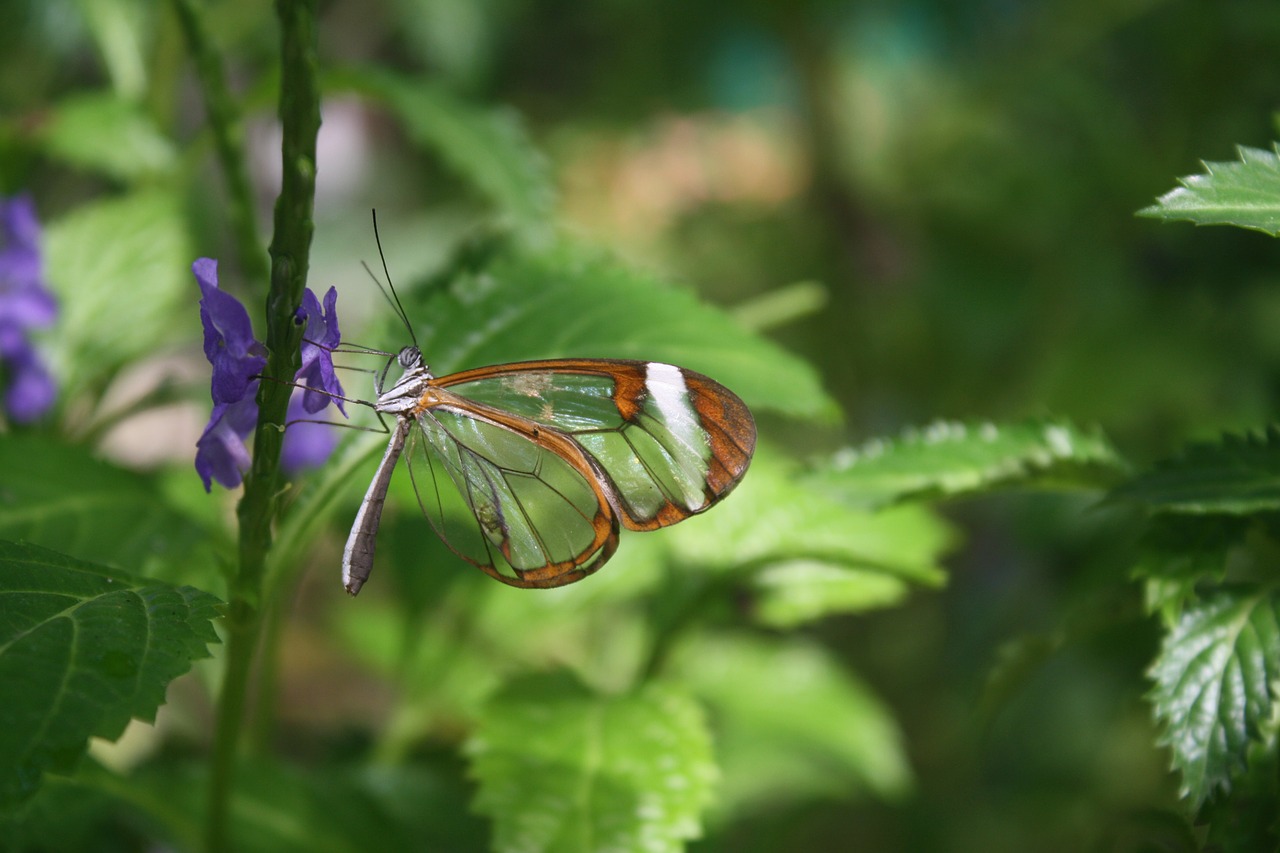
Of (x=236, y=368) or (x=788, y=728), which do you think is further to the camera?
(x=788, y=728)

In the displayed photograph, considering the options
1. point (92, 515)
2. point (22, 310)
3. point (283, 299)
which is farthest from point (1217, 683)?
point (22, 310)

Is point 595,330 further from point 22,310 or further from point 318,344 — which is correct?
point 22,310

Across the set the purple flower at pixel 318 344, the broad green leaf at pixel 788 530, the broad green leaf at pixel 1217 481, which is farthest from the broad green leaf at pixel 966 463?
the purple flower at pixel 318 344

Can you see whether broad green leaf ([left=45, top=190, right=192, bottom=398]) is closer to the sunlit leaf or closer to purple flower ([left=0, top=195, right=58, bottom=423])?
purple flower ([left=0, top=195, right=58, bottom=423])

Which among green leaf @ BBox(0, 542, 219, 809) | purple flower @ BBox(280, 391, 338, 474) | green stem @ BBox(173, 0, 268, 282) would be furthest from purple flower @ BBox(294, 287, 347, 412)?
purple flower @ BBox(280, 391, 338, 474)

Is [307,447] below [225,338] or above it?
above

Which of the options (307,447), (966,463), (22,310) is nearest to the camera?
(966,463)
